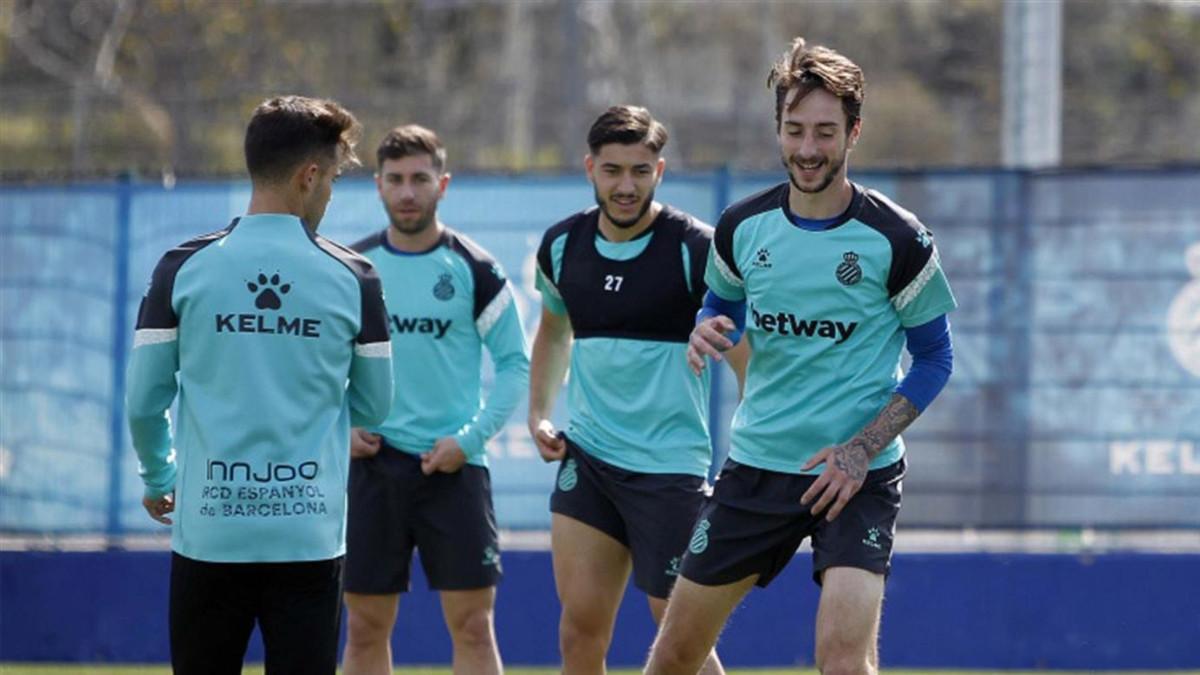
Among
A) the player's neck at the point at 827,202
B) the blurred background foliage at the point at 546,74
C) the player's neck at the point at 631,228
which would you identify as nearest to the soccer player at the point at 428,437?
the player's neck at the point at 631,228

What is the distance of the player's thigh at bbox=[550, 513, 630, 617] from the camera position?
6.81 metres

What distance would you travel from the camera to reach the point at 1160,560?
31.2ft

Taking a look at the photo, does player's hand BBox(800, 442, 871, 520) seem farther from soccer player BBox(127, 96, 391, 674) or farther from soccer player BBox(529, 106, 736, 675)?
soccer player BBox(127, 96, 391, 674)

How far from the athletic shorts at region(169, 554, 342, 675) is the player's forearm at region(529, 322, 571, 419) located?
240 cm

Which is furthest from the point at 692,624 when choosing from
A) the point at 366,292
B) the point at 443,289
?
the point at 443,289

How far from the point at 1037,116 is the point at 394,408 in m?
5.20

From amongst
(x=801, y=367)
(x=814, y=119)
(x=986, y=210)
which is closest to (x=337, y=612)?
(x=801, y=367)

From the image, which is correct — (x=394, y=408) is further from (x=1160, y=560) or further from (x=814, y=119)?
(x=1160, y=560)

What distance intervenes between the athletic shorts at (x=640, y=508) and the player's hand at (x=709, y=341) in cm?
115

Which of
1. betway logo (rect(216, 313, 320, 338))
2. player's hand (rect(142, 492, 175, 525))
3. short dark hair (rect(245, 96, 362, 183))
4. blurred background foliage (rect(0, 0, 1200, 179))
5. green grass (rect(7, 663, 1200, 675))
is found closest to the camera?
betway logo (rect(216, 313, 320, 338))

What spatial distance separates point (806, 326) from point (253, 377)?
1.70 meters

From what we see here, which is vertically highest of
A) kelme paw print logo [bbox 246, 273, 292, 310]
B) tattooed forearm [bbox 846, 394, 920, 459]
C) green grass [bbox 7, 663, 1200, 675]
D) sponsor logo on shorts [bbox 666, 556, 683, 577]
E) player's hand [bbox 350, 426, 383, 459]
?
kelme paw print logo [bbox 246, 273, 292, 310]

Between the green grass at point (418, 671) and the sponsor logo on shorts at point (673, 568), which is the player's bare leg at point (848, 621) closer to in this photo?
the sponsor logo on shorts at point (673, 568)

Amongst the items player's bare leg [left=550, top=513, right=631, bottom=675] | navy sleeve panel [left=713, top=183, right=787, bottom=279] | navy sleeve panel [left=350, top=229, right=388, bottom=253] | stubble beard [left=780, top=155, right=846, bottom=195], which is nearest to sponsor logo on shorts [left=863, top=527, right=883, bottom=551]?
navy sleeve panel [left=713, top=183, right=787, bottom=279]
